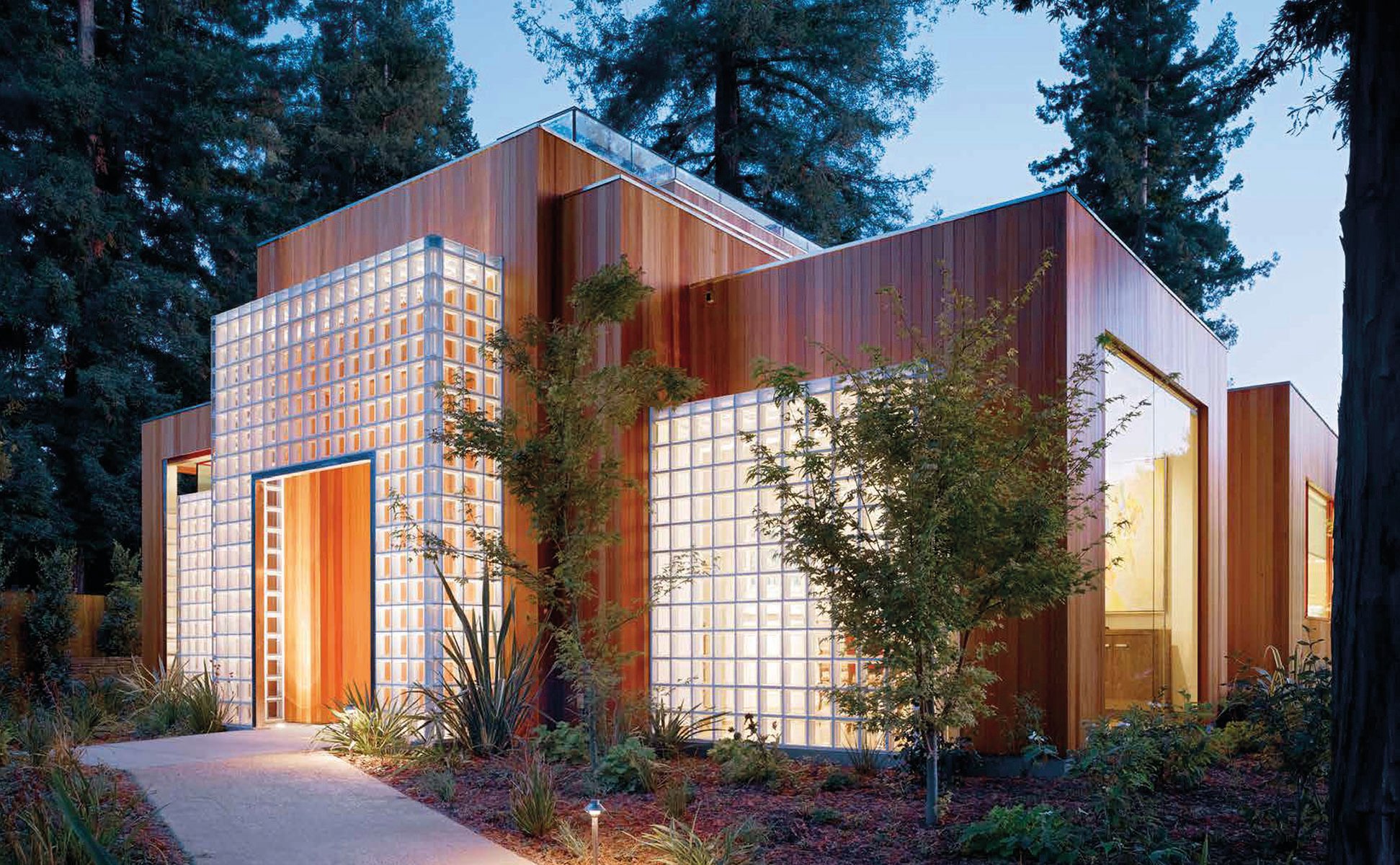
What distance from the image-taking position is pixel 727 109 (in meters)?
19.9

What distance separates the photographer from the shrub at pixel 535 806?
18.7 feet

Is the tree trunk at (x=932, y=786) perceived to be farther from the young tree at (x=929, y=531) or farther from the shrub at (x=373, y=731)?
the shrub at (x=373, y=731)

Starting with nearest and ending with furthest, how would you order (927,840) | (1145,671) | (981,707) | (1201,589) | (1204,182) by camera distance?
(927,840) < (981,707) < (1145,671) < (1201,589) < (1204,182)

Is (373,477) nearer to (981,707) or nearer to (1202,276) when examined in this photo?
(981,707)

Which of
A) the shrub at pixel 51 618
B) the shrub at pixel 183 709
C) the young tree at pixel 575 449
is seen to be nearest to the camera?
the young tree at pixel 575 449

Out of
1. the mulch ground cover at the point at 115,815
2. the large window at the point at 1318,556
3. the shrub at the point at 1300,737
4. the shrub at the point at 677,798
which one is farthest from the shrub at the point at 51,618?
the large window at the point at 1318,556

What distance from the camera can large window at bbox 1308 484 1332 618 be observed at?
44.5ft

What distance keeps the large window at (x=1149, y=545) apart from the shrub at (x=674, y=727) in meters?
3.03

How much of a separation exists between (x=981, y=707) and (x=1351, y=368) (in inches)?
108

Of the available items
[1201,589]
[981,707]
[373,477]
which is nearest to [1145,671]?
[1201,589]

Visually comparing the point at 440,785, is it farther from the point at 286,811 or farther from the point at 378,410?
the point at 378,410

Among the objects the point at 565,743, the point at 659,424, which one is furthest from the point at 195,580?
the point at 565,743

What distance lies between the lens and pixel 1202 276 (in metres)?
22.3

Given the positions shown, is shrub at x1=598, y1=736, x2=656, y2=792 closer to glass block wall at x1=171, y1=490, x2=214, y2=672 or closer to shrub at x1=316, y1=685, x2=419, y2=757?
shrub at x1=316, y1=685, x2=419, y2=757
